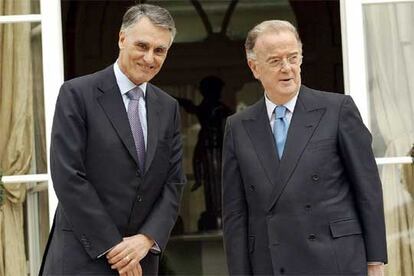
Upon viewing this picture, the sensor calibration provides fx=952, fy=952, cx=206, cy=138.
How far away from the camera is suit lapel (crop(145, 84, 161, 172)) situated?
3.12 meters

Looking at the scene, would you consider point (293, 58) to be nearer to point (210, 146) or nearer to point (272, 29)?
point (272, 29)

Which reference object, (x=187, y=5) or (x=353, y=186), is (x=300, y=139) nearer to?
(x=353, y=186)

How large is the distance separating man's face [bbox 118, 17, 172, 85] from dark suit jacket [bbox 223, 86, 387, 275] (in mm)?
425

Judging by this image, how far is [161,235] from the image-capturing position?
3.11m

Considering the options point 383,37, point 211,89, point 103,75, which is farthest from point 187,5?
point 103,75

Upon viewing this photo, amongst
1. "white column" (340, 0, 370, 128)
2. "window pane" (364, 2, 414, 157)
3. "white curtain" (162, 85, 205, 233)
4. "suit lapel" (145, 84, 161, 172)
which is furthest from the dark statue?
"suit lapel" (145, 84, 161, 172)

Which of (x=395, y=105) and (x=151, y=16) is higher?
(x=151, y=16)

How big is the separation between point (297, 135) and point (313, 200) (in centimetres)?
22

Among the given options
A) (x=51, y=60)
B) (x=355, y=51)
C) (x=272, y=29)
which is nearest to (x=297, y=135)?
(x=272, y=29)

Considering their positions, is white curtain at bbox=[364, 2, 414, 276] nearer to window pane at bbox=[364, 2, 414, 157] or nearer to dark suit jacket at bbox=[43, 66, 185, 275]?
window pane at bbox=[364, 2, 414, 157]

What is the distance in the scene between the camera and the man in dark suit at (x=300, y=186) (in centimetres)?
306

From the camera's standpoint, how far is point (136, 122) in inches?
125

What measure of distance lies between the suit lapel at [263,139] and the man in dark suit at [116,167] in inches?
11.3

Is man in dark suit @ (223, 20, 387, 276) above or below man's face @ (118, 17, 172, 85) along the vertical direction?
below
